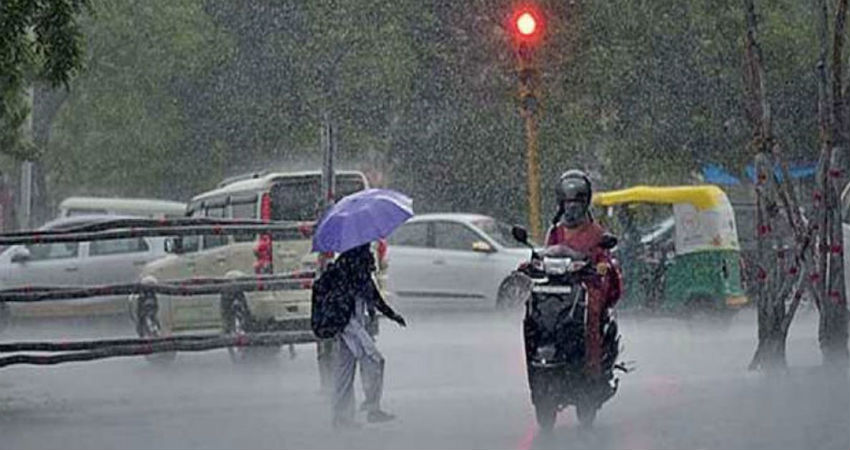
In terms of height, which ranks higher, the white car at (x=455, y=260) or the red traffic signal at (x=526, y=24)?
the red traffic signal at (x=526, y=24)

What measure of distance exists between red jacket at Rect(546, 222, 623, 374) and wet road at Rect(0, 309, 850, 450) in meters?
0.61

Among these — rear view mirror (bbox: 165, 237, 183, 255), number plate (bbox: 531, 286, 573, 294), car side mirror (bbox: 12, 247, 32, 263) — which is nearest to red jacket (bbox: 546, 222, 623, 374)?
number plate (bbox: 531, 286, 573, 294)

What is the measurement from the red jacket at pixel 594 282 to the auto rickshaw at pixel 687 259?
11325 mm

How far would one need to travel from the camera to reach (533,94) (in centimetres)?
2239

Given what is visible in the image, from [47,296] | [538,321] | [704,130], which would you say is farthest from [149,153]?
[538,321]

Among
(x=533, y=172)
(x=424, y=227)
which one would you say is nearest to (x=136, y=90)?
(x=424, y=227)

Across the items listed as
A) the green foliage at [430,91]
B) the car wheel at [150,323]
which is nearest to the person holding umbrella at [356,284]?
the car wheel at [150,323]

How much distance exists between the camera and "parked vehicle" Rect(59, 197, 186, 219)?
3209 cm

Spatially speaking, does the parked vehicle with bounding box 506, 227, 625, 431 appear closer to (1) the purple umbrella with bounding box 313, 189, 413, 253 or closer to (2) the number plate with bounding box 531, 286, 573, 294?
(2) the number plate with bounding box 531, 286, 573, 294

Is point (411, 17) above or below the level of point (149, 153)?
above

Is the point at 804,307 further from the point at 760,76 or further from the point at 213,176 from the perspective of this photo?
the point at 213,176

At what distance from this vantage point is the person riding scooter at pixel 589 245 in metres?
11.9

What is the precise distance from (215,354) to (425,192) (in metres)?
15.7

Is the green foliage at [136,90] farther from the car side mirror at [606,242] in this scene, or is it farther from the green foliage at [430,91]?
the car side mirror at [606,242]
